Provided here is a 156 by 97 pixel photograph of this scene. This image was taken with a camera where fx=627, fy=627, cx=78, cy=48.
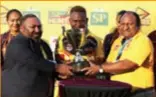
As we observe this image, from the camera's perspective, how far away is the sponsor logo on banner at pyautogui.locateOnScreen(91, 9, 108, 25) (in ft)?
20.1

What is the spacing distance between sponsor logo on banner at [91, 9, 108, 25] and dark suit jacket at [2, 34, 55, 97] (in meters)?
1.04

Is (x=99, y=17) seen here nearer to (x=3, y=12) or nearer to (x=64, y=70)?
(x=3, y=12)

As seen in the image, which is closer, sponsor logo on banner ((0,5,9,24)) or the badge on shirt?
the badge on shirt

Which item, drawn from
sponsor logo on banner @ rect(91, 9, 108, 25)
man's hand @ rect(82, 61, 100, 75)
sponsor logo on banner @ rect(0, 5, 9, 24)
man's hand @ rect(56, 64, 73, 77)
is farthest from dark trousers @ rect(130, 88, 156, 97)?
sponsor logo on banner @ rect(0, 5, 9, 24)

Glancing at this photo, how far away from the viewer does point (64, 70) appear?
5180 mm

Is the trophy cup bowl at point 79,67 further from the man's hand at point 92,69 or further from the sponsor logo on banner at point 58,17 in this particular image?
the sponsor logo on banner at point 58,17

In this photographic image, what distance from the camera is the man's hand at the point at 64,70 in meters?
5.13

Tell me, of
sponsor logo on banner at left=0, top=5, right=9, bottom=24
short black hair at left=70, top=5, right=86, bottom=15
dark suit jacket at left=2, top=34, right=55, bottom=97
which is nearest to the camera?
dark suit jacket at left=2, top=34, right=55, bottom=97

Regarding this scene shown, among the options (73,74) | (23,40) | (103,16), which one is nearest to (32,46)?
(23,40)

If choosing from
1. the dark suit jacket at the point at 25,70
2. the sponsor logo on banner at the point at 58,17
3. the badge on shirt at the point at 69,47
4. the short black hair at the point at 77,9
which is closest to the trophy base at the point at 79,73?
the dark suit jacket at the point at 25,70

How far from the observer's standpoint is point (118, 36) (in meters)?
5.95

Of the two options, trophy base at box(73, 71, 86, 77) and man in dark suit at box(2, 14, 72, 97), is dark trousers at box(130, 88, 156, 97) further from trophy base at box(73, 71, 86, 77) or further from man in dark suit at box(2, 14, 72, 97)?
man in dark suit at box(2, 14, 72, 97)

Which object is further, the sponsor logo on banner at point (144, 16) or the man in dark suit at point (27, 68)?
the sponsor logo on banner at point (144, 16)

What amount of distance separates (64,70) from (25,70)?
32cm
